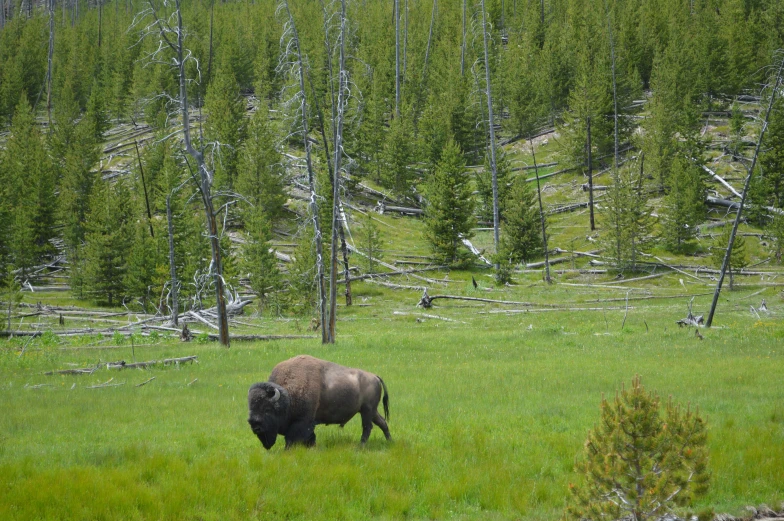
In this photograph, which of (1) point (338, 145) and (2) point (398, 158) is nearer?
(1) point (338, 145)

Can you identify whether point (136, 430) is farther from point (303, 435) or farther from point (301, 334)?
point (301, 334)

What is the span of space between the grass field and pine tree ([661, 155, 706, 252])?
1185 inches

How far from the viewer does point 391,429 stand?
1270 cm

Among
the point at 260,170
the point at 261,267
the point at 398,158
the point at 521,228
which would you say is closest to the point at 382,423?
the point at 261,267

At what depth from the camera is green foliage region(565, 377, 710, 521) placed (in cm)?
737

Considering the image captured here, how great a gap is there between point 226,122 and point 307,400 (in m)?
57.9

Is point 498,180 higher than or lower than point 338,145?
higher

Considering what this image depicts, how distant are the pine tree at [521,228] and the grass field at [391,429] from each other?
27.8m

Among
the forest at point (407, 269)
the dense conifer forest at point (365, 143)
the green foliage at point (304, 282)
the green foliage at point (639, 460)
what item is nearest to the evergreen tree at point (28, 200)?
the dense conifer forest at point (365, 143)

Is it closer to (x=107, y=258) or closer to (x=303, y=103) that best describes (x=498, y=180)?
(x=107, y=258)

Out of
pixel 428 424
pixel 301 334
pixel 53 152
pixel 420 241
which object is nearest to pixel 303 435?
pixel 428 424

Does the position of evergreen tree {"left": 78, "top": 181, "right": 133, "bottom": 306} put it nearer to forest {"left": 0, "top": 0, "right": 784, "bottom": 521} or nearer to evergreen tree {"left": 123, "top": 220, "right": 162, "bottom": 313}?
forest {"left": 0, "top": 0, "right": 784, "bottom": 521}

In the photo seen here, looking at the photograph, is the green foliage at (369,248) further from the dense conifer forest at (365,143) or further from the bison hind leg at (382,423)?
the bison hind leg at (382,423)

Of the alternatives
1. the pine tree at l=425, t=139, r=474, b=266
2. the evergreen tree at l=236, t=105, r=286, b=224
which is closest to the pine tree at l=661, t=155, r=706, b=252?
the pine tree at l=425, t=139, r=474, b=266
